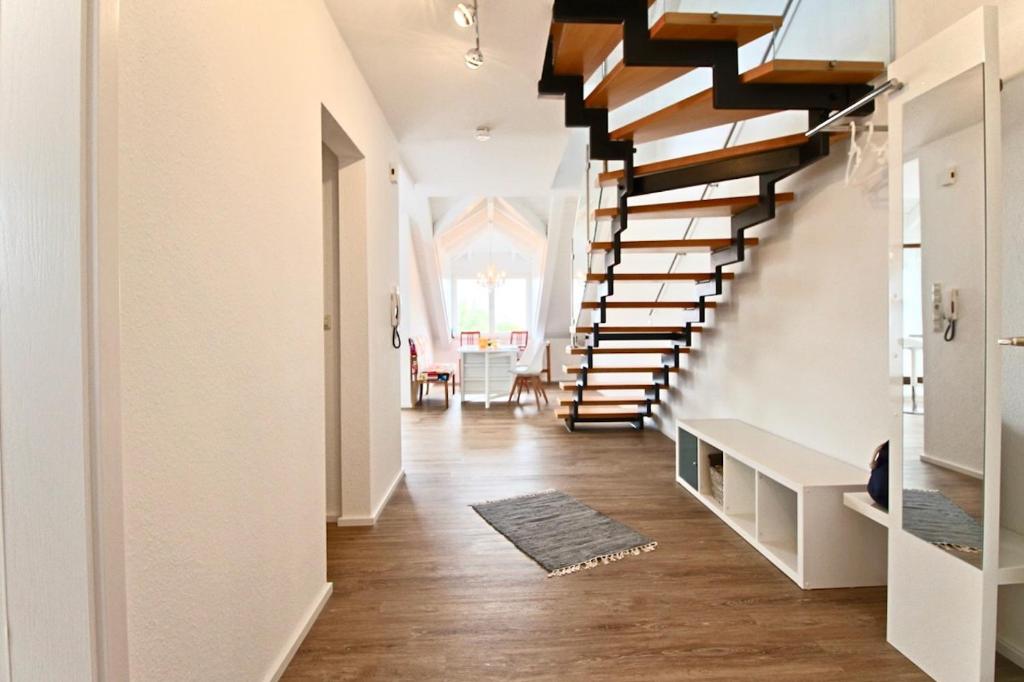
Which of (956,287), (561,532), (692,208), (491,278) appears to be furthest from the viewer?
(491,278)

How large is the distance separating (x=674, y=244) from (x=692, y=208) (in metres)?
0.41

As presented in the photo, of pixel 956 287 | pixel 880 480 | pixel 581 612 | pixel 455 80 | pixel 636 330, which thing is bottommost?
pixel 581 612

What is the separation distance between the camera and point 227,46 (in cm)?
149

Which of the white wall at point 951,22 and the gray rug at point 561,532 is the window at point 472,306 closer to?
the gray rug at point 561,532

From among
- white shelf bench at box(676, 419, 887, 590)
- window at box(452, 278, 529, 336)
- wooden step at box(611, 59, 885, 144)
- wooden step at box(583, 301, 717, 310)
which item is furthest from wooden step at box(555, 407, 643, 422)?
window at box(452, 278, 529, 336)

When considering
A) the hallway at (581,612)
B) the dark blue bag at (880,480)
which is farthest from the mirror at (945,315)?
the hallway at (581,612)

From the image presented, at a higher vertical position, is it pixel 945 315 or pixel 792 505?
pixel 945 315

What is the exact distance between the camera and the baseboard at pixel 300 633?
1743 millimetres

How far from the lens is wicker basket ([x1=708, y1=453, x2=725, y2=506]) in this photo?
3303 mm

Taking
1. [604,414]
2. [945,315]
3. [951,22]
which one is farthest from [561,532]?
[604,414]

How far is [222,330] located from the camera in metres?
1.46

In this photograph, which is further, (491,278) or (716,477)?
(491,278)

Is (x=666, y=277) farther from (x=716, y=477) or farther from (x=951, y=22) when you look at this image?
(x=951, y=22)

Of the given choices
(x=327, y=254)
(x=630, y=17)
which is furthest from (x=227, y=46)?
(x=327, y=254)
